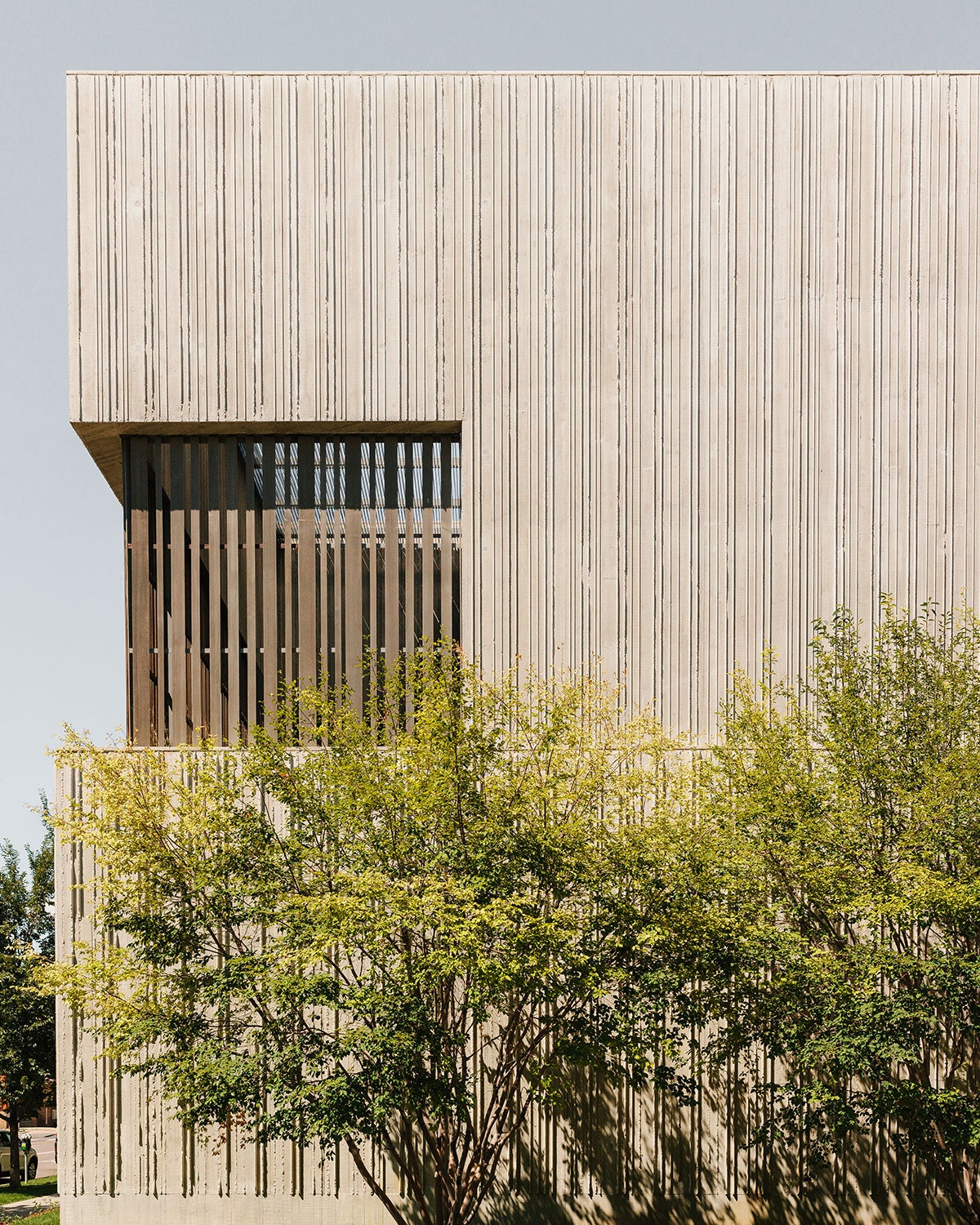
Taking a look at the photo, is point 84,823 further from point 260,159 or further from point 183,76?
point 183,76

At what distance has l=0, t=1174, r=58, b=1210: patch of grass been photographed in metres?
23.3

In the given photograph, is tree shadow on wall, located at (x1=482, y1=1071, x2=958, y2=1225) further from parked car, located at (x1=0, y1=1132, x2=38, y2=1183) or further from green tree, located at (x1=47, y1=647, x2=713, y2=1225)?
parked car, located at (x1=0, y1=1132, x2=38, y2=1183)

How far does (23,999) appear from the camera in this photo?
23438 millimetres

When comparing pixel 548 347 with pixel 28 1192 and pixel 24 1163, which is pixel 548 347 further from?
pixel 24 1163

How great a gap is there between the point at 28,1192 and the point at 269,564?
64.0ft

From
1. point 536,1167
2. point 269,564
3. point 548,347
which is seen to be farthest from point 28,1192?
point 548,347

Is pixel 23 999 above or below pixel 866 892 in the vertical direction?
below

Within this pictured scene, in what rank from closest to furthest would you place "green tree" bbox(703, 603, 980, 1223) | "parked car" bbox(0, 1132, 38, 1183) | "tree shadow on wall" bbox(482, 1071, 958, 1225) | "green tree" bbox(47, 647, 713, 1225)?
"green tree" bbox(47, 647, 713, 1225)
"green tree" bbox(703, 603, 980, 1223)
"tree shadow on wall" bbox(482, 1071, 958, 1225)
"parked car" bbox(0, 1132, 38, 1183)

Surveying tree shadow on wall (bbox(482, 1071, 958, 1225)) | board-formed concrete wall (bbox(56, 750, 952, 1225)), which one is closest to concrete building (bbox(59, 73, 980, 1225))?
board-formed concrete wall (bbox(56, 750, 952, 1225))

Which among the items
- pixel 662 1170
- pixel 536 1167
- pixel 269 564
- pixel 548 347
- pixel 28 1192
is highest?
pixel 548 347

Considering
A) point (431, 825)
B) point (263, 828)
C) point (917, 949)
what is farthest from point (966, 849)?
point (263, 828)

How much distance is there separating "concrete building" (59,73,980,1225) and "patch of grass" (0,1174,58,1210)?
14.9 metres

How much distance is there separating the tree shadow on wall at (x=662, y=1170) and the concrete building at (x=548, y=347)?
19.9 feet

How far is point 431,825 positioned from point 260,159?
12.2 meters
